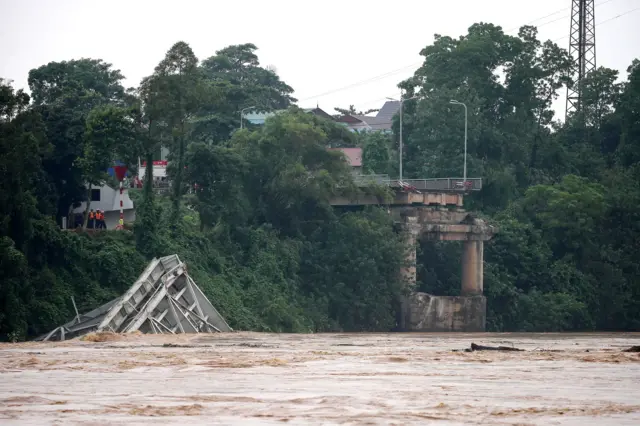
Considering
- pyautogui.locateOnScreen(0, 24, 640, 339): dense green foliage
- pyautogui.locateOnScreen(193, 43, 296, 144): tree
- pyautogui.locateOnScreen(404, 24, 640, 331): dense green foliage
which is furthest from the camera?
pyautogui.locateOnScreen(193, 43, 296, 144): tree

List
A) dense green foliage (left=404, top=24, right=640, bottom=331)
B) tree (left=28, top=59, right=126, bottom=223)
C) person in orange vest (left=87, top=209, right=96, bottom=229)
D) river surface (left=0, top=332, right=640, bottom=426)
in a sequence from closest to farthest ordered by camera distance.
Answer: river surface (left=0, top=332, right=640, bottom=426)
tree (left=28, top=59, right=126, bottom=223)
person in orange vest (left=87, top=209, right=96, bottom=229)
dense green foliage (left=404, top=24, right=640, bottom=331)

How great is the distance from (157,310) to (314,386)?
86.1ft

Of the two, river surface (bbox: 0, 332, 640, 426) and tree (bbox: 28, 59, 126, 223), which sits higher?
tree (bbox: 28, 59, 126, 223)

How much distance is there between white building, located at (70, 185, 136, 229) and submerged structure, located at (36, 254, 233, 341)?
1227 centimetres

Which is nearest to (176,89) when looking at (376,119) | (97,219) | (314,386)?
(97,219)

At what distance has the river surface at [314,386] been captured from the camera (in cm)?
2150

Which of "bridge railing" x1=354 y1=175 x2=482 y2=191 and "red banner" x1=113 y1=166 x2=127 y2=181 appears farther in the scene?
"bridge railing" x1=354 y1=175 x2=482 y2=191

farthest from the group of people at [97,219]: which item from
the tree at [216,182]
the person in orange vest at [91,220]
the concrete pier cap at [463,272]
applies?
the concrete pier cap at [463,272]

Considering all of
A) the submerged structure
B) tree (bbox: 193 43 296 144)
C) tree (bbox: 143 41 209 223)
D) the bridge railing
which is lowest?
the submerged structure

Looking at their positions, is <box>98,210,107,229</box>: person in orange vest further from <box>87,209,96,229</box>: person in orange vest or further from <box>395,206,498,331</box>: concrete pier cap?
<box>395,206,498,331</box>: concrete pier cap

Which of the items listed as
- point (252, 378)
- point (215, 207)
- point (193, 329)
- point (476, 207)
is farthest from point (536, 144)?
point (252, 378)

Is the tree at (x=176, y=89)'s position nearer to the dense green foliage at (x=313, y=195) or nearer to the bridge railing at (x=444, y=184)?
the dense green foliage at (x=313, y=195)

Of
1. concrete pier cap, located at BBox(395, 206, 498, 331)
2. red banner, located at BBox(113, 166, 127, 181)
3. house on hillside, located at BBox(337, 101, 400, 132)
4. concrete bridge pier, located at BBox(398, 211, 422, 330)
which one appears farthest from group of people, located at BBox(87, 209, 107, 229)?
house on hillside, located at BBox(337, 101, 400, 132)

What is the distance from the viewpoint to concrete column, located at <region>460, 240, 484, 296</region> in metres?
78.1
